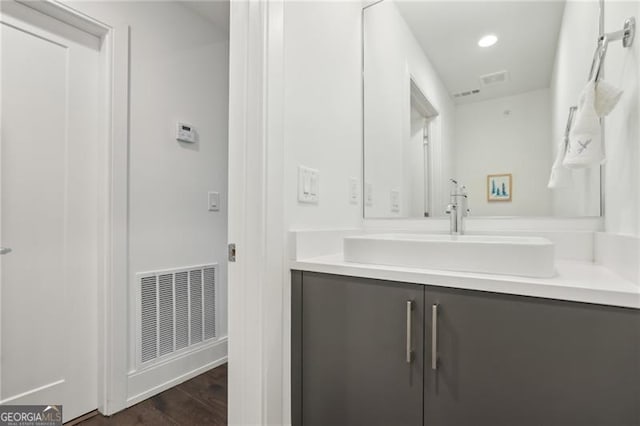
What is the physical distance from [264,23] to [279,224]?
0.63 metres

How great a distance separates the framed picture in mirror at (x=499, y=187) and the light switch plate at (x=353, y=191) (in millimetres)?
555

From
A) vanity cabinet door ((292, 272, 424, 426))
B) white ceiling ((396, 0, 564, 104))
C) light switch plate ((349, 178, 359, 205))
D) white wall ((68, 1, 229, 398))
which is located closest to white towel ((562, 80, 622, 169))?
white ceiling ((396, 0, 564, 104))

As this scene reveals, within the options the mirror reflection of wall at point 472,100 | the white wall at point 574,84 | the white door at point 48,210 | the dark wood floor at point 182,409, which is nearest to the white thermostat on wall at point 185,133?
the white door at point 48,210

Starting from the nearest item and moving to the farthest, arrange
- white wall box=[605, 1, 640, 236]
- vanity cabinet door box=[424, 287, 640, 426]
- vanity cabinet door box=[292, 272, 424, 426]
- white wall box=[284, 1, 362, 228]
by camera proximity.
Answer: vanity cabinet door box=[424, 287, 640, 426], white wall box=[605, 1, 640, 236], vanity cabinet door box=[292, 272, 424, 426], white wall box=[284, 1, 362, 228]

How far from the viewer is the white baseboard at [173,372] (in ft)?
5.19

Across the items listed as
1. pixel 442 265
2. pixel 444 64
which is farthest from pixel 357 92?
pixel 442 265

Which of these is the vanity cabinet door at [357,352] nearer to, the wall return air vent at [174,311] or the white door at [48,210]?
the wall return air vent at [174,311]

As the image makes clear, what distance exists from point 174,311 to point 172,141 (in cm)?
102

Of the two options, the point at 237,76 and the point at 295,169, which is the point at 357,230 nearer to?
the point at 295,169

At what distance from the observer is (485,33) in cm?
125

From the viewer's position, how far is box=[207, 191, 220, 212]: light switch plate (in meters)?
2.04

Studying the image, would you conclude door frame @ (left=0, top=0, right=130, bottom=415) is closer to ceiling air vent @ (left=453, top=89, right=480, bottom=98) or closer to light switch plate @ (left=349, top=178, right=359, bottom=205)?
light switch plate @ (left=349, top=178, right=359, bottom=205)

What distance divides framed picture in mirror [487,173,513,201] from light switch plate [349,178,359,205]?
555mm

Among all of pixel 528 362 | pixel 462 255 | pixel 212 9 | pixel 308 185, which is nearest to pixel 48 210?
pixel 308 185
